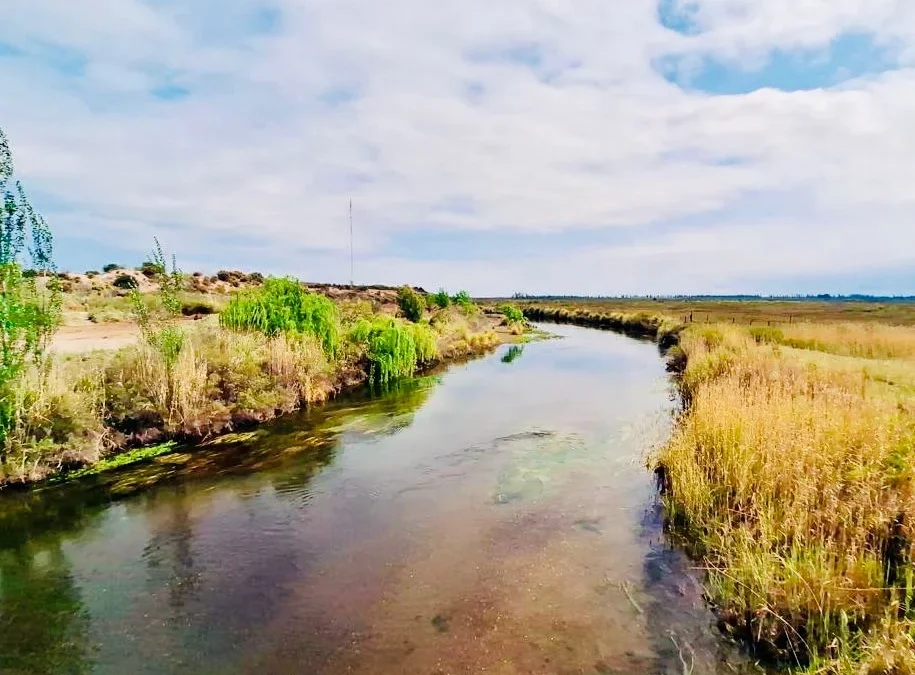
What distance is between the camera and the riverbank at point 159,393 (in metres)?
10.4

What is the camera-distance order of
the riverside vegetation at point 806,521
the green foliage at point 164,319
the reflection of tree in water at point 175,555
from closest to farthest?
1. the riverside vegetation at point 806,521
2. the reflection of tree in water at point 175,555
3. the green foliage at point 164,319

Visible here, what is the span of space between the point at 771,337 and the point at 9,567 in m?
27.8

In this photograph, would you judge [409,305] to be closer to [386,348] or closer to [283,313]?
[386,348]

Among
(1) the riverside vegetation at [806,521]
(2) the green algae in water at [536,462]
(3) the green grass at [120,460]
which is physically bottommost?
(2) the green algae in water at [536,462]

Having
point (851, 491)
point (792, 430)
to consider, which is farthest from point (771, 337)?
point (851, 491)

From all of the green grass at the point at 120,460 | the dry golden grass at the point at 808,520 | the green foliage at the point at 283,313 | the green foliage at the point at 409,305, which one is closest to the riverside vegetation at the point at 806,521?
the dry golden grass at the point at 808,520

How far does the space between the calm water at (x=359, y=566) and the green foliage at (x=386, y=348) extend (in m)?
9.83

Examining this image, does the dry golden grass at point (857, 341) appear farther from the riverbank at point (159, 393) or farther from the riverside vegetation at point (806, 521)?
the riverbank at point (159, 393)

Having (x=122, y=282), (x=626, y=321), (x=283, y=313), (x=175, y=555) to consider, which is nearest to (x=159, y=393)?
(x=175, y=555)

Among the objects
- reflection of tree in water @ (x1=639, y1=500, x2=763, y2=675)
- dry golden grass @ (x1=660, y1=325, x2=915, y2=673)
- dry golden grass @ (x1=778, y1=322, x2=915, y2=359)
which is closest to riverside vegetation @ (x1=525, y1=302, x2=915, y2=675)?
dry golden grass @ (x1=660, y1=325, x2=915, y2=673)

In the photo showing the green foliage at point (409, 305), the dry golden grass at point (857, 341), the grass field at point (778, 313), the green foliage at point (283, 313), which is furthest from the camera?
the grass field at point (778, 313)

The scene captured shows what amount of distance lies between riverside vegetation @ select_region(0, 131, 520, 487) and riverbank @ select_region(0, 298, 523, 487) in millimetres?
27

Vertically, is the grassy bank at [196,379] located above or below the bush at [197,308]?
below

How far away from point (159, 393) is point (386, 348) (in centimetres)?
→ 1177
